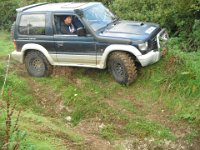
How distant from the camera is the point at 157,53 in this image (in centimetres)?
896

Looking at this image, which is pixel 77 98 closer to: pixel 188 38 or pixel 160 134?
pixel 160 134

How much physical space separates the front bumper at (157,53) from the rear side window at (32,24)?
280 centimetres

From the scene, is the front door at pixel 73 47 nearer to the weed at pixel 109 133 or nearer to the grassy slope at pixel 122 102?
the grassy slope at pixel 122 102

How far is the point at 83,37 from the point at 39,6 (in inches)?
80.2

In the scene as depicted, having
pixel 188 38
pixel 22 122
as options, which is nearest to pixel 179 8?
pixel 188 38

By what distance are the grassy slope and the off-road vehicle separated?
367 mm

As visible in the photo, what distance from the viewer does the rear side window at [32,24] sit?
997 cm

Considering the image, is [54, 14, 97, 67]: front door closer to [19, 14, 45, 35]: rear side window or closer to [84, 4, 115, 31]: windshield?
[84, 4, 115, 31]: windshield

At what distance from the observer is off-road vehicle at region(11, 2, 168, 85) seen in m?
8.90

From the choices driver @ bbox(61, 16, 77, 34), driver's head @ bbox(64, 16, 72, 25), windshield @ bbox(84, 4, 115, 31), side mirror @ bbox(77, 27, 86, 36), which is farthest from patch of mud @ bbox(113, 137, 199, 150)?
driver's head @ bbox(64, 16, 72, 25)

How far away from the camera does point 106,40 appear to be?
9031 mm

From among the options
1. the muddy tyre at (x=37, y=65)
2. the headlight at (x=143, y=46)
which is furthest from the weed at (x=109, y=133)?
the muddy tyre at (x=37, y=65)

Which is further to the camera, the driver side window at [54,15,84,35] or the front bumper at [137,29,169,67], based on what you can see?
the driver side window at [54,15,84,35]

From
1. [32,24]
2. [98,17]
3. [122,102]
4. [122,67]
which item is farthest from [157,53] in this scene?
[32,24]
